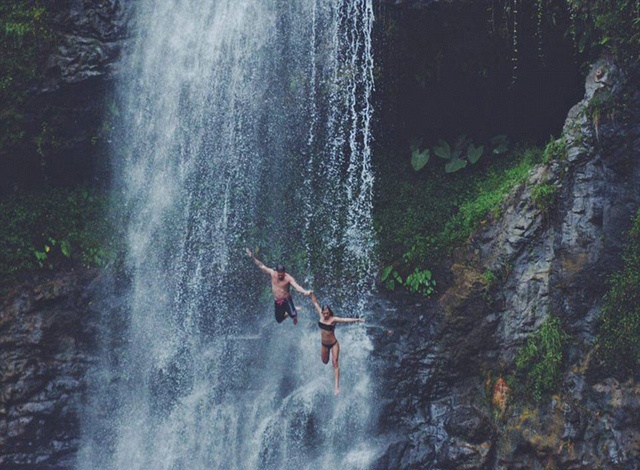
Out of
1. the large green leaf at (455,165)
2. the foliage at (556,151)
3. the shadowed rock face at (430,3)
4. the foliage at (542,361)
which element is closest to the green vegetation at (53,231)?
the large green leaf at (455,165)

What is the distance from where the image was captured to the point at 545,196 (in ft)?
32.0

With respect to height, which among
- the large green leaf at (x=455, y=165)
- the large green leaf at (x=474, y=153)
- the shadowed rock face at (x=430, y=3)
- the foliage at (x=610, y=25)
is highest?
the shadowed rock face at (x=430, y=3)

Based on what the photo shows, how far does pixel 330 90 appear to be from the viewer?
12.6 m

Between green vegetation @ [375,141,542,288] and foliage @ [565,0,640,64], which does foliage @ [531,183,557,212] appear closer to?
green vegetation @ [375,141,542,288]

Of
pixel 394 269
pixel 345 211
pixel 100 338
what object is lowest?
pixel 100 338

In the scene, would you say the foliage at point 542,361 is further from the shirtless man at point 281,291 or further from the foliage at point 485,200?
the shirtless man at point 281,291

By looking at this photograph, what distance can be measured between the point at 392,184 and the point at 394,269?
2121mm

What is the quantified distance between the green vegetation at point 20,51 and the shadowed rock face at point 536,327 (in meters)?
8.77

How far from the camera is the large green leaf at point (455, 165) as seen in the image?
12430mm

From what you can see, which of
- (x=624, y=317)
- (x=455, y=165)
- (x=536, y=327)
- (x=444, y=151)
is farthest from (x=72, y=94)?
(x=624, y=317)

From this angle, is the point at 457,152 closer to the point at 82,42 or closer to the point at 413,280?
the point at 413,280

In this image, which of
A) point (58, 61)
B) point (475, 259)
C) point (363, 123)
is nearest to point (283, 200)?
point (363, 123)

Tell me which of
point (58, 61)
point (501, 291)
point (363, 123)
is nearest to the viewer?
point (501, 291)

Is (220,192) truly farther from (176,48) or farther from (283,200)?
(176,48)
